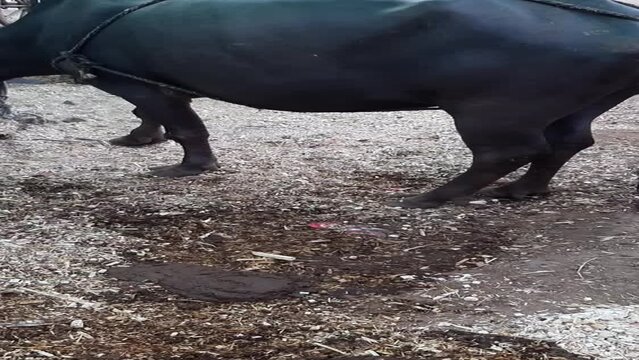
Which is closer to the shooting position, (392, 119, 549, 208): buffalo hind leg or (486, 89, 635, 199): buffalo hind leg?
(392, 119, 549, 208): buffalo hind leg

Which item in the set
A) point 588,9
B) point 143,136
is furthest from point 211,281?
point 143,136

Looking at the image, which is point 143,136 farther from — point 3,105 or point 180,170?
point 3,105

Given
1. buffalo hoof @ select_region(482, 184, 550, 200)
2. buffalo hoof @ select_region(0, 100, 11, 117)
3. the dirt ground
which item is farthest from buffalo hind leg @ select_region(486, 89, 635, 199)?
buffalo hoof @ select_region(0, 100, 11, 117)

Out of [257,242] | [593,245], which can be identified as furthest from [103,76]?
[593,245]

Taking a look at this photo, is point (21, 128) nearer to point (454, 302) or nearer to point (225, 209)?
point (225, 209)

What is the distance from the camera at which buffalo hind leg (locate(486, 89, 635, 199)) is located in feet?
17.9

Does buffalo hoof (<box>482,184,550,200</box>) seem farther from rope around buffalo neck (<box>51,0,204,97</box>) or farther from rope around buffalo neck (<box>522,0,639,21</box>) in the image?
rope around buffalo neck (<box>51,0,204,97</box>)

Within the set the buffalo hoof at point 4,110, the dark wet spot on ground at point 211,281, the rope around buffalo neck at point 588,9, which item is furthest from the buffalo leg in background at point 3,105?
the rope around buffalo neck at point 588,9

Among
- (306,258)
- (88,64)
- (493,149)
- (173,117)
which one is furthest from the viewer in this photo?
(173,117)

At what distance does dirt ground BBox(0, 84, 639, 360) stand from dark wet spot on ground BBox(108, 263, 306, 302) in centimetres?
1

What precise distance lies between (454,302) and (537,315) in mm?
323

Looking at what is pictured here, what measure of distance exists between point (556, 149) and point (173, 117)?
7.15ft

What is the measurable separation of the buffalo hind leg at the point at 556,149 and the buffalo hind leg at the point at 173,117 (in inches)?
69.5

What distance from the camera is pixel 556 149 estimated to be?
217 inches
